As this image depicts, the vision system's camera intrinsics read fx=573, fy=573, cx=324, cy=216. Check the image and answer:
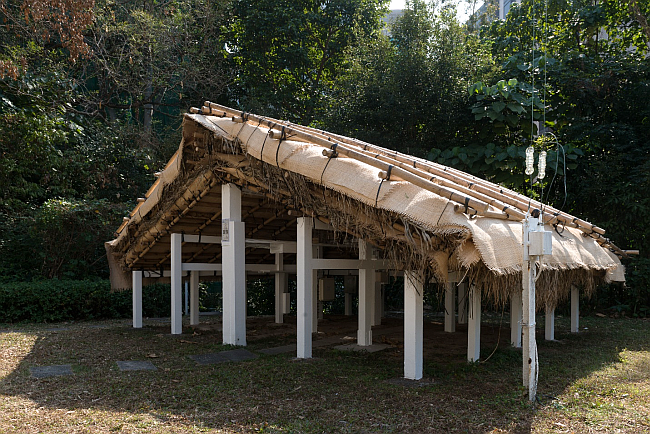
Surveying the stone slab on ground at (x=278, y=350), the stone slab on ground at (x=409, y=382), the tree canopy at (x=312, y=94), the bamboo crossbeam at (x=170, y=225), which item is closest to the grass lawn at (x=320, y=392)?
the stone slab on ground at (x=409, y=382)

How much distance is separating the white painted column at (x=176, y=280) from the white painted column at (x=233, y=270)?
1.59 metres

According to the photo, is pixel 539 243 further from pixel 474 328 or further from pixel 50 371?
pixel 50 371

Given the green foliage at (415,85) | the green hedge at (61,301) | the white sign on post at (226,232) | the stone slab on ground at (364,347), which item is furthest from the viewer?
the green foliage at (415,85)

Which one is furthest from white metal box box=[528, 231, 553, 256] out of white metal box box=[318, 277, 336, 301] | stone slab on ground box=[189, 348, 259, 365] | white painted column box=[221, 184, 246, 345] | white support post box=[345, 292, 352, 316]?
white support post box=[345, 292, 352, 316]

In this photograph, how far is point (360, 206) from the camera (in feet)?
19.1

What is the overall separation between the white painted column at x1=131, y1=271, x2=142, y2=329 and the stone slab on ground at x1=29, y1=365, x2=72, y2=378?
3.90 m

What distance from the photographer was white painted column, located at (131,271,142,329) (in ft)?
34.3

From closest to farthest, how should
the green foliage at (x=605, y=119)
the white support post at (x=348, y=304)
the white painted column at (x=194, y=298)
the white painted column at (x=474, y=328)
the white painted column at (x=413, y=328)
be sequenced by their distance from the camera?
the white painted column at (x=413, y=328) < the white painted column at (x=474, y=328) < the white painted column at (x=194, y=298) < the green foliage at (x=605, y=119) < the white support post at (x=348, y=304)

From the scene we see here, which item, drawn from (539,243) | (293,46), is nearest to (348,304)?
(539,243)

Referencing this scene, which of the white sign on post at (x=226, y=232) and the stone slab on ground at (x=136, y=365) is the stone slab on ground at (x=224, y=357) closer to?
the stone slab on ground at (x=136, y=365)

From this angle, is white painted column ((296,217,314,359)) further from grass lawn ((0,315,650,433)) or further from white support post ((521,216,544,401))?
white support post ((521,216,544,401))

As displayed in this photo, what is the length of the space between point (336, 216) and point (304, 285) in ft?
3.68

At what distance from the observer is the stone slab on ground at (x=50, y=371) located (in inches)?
238

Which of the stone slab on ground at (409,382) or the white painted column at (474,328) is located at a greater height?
the white painted column at (474,328)
